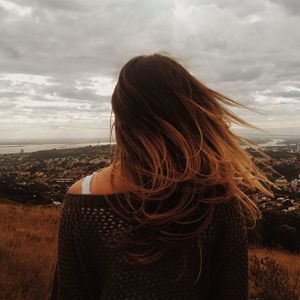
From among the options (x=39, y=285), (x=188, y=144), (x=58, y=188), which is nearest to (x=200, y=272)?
(x=188, y=144)

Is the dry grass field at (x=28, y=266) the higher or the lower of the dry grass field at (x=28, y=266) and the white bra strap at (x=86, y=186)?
the lower

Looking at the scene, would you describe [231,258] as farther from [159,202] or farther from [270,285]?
[270,285]

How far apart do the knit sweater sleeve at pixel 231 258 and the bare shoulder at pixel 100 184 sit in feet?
1.17

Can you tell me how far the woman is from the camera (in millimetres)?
1268

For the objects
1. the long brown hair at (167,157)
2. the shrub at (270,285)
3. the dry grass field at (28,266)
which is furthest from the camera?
the shrub at (270,285)

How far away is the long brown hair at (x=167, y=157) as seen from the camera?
127 centimetres

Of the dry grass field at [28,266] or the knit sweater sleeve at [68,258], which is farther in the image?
the dry grass field at [28,266]

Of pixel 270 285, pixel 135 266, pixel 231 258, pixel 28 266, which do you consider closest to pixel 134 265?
pixel 135 266

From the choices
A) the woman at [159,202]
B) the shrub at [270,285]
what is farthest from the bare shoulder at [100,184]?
the shrub at [270,285]

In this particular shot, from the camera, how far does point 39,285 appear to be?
13.6 feet

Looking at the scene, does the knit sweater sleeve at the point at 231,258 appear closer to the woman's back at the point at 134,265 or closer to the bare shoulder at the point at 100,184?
the woman's back at the point at 134,265

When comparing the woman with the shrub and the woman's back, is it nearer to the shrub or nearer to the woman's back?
the woman's back

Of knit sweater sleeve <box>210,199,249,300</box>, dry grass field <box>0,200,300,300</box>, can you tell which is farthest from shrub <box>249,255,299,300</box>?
knit sweater sleeve <box>210,199,249,300</box>

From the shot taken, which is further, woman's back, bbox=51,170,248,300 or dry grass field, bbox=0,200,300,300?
dry grass field, bbox=0,200,300,300
